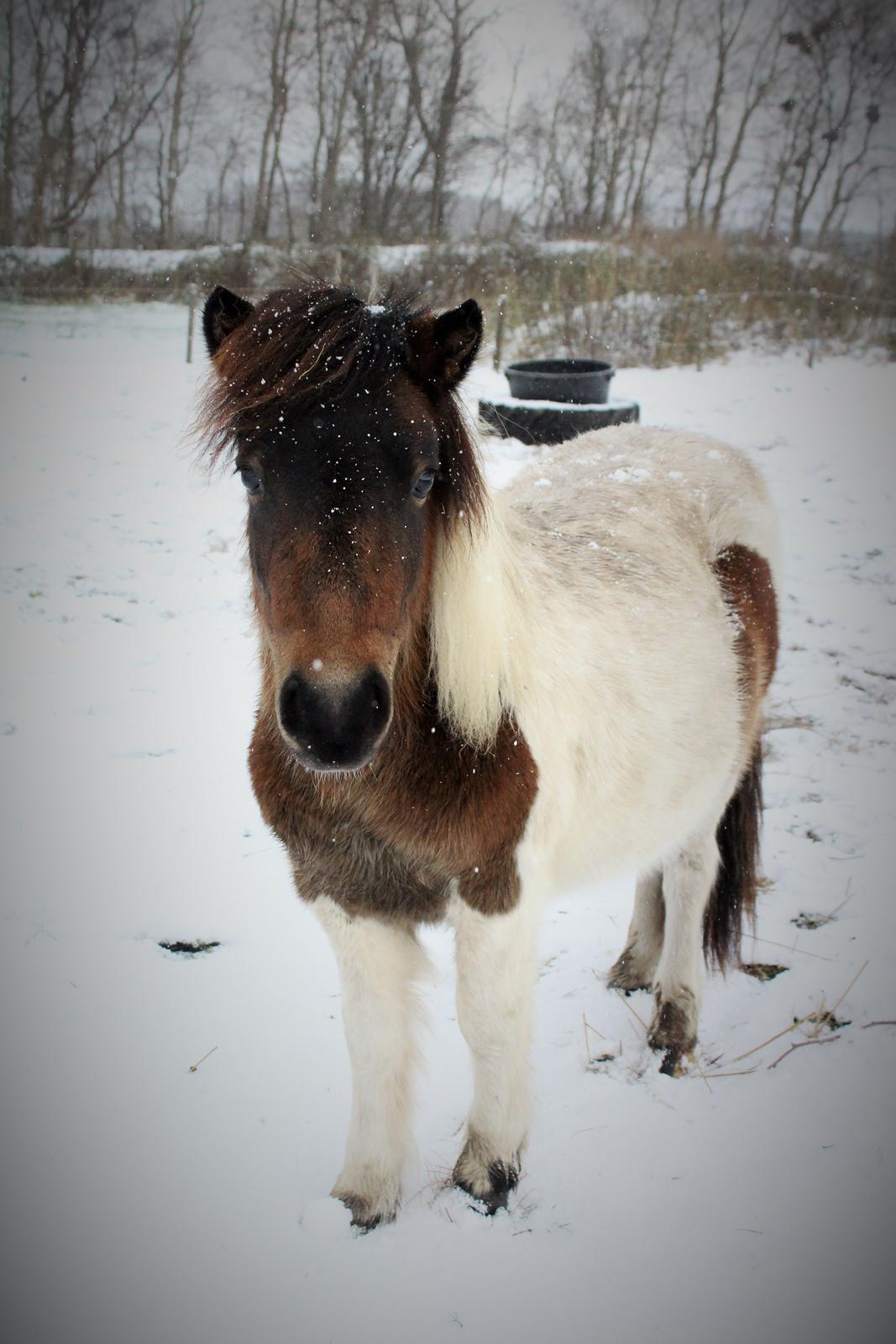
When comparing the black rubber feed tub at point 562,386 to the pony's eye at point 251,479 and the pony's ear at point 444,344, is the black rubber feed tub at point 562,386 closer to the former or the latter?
the pony's ear at point 444,344

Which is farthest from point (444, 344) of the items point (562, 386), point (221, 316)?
point (562, 386)

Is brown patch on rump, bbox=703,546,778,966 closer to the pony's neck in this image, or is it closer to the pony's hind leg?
the pony's hind leg

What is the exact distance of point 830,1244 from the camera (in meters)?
1.86

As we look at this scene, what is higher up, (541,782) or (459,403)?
(459,403)

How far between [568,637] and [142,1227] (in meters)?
1.88

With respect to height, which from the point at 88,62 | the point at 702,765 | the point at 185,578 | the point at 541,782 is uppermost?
the point at 88,62

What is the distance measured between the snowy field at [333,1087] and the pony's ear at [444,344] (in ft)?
1.24

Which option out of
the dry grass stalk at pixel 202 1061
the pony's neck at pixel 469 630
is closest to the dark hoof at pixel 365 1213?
the dry grass stalk at pixel 202 1061

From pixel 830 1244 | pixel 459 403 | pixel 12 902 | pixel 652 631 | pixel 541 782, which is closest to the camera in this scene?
pixel 459 403

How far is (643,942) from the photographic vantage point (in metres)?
2.79

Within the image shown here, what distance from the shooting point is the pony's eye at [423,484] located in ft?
4.53

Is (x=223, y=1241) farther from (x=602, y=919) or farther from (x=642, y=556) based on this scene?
(x=642, y=556)

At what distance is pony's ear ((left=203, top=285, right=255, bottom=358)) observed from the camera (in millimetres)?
1515

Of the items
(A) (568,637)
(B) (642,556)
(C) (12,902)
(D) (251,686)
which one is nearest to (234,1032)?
(C) (12,902)
